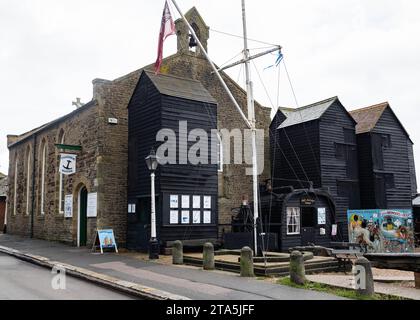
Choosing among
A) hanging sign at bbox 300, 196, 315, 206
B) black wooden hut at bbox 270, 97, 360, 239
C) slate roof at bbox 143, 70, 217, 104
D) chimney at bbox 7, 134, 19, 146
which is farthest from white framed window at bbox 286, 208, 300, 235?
chimney at bbox 7, 134, 19, 146

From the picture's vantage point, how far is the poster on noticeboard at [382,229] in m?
22.6

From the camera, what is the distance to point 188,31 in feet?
81.7

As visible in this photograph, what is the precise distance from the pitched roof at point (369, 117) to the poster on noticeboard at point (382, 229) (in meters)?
6.63

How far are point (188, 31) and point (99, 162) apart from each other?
922 cm

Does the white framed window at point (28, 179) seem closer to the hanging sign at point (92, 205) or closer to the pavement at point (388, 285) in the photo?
the hanging sign at point (92, 205)

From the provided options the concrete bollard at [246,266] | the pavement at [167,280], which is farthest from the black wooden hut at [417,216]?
the pavement at [167,280]

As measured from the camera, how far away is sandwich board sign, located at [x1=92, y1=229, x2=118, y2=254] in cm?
1925

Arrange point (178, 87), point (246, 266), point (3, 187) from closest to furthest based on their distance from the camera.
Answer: point (246, 266) < point (178, 87) < point (3, 187)

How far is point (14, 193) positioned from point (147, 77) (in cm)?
1787

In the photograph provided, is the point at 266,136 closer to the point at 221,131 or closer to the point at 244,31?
the point at 221,131

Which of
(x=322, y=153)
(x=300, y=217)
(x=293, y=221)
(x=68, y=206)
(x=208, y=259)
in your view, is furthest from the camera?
(x=322, y=153)

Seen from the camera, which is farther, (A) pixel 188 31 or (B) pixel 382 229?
(A) pixel 188 31

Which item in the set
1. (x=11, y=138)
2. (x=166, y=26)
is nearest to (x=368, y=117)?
(x=166, y=26)

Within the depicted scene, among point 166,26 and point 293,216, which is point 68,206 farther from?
point 293,216
